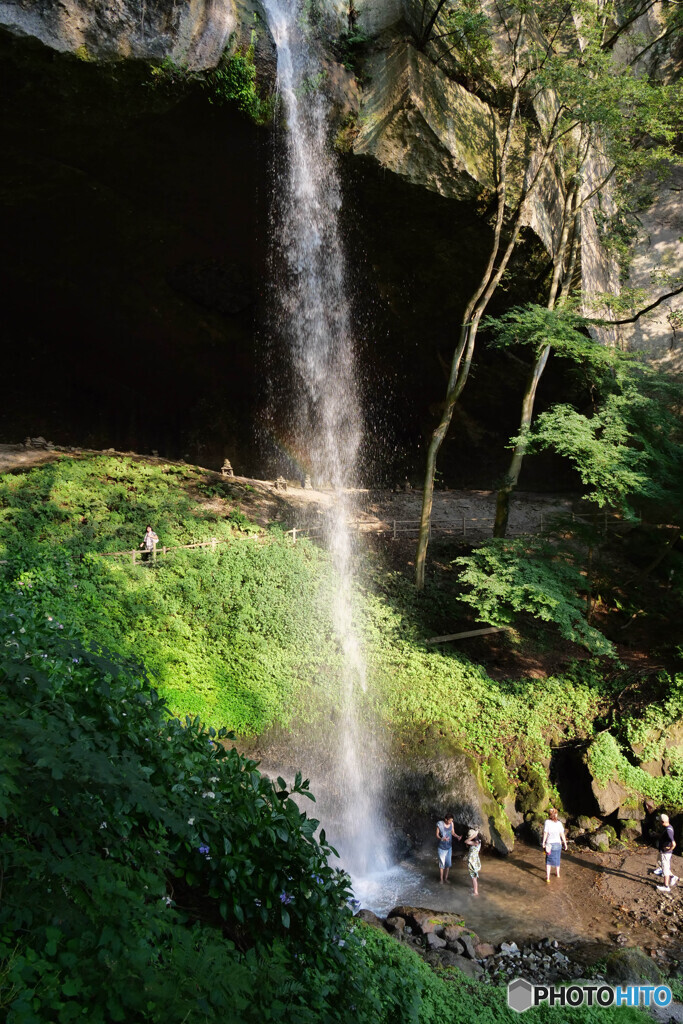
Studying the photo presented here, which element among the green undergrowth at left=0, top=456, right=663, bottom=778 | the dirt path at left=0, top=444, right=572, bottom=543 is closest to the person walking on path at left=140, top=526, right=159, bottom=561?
the green undergrowth at left=0, top=456, right=663, bottom=778

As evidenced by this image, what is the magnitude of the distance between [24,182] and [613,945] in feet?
56.8

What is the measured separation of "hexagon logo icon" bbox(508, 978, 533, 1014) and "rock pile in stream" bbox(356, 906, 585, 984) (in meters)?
0.13

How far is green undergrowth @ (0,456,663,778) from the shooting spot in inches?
420

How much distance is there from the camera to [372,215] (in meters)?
15.3

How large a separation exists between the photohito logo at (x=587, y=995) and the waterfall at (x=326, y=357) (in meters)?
3.05

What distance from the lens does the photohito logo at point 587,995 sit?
674 cm

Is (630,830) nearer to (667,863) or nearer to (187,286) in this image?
(667,863)

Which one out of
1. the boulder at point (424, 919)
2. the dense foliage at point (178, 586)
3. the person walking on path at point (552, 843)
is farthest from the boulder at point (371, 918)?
the dense foliage at point (178, 586)

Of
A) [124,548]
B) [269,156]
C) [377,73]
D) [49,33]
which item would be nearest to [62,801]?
[124,548]

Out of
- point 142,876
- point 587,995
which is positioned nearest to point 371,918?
point 587,995

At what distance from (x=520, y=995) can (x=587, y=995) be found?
684mm

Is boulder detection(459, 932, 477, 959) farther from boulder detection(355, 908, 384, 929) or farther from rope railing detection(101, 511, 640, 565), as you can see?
rope railing detection(101, 511, 640, 565)

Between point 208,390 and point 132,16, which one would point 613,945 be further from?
point 208,390

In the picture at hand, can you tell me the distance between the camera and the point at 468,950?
24.8 ft
